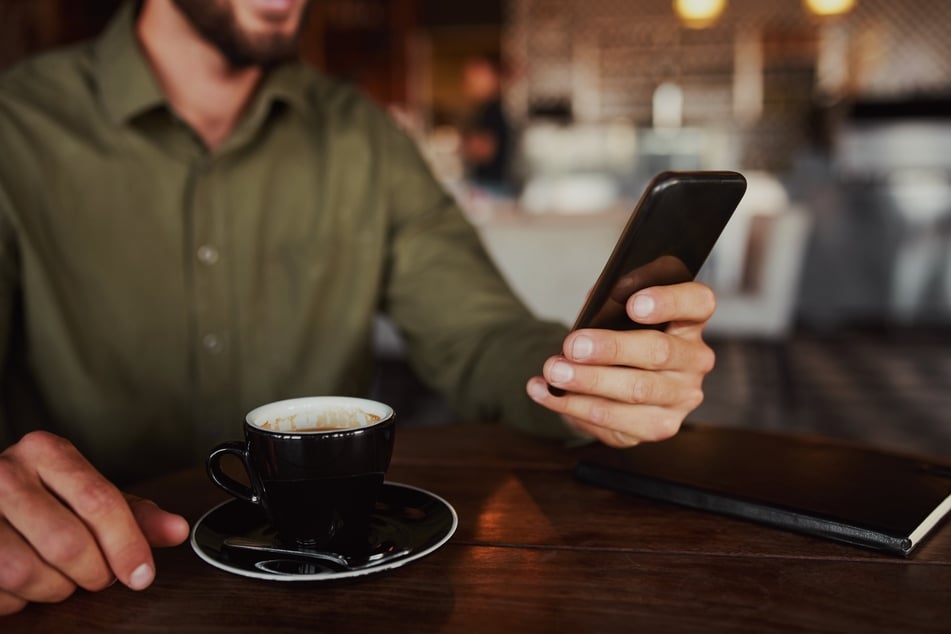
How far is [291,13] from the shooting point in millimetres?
1061

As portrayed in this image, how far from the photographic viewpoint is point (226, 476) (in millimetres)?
550

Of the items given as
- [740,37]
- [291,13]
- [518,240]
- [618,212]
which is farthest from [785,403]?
[740,37]

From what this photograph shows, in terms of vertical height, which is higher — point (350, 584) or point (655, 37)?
point (655, 37)

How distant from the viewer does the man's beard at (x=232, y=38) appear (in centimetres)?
103

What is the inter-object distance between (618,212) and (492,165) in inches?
86.4

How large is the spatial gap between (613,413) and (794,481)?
0.16 meters

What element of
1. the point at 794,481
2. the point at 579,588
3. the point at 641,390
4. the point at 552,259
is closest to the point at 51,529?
the point at 579,588

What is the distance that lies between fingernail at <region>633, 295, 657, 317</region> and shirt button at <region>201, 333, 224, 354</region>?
644 mm

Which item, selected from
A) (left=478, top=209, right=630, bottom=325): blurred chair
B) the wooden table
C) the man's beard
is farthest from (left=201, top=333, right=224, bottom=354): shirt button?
(left=478, top=209, right=630, bottom=325): blurred chair

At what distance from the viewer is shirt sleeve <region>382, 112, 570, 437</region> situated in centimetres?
91

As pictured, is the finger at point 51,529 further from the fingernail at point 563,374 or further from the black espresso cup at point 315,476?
the fingernail at point 563,374

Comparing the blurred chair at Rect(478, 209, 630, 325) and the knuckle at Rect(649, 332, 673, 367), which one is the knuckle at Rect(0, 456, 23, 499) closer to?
the knuckle at Rect(649, 332, 673, 367)

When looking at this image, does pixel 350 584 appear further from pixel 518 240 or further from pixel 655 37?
pixel 655 37

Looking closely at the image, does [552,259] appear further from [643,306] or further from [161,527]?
[161,527]
